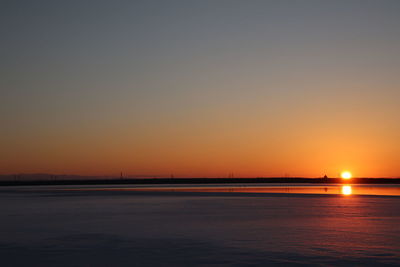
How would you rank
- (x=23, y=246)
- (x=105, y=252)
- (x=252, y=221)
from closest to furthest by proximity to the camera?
(x=105, y=252) < (x=23, y=246) < (x=252, y=221)

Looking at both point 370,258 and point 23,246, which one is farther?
point 23,246

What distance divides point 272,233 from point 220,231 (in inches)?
78.7

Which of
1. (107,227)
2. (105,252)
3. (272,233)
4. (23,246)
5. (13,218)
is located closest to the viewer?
(105,252)

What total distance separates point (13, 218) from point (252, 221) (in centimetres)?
1170

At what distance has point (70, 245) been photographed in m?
14.6

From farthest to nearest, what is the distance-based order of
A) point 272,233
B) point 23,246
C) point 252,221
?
point 252,221
point 272,233
point 23,246

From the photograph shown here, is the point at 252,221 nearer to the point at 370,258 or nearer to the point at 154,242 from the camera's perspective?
the point at 154,242

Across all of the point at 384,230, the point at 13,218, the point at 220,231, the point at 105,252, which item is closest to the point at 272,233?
the point at 220,231

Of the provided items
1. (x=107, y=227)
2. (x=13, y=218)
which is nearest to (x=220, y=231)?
(x=107, y=227)

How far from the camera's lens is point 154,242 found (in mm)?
15180

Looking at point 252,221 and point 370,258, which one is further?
point 252,221

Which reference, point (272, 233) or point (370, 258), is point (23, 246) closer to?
point (272, 233)

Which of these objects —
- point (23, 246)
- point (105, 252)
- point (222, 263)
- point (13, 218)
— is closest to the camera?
point (222, 263)

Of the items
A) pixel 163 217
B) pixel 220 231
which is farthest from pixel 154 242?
pixel 163 217
